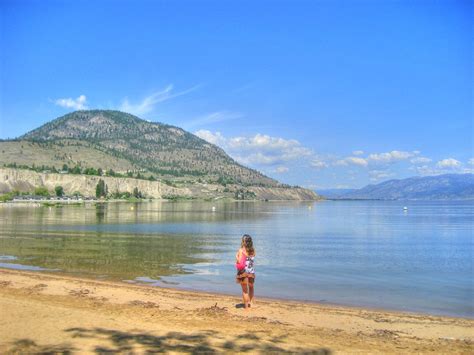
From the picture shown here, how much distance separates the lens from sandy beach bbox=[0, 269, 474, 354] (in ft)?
41.1

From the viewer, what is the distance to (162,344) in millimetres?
12477

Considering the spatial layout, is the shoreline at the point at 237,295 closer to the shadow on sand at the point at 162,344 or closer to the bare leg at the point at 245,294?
the bare leg at the point at 245,294

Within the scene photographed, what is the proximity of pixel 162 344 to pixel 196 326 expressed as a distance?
2.66 m

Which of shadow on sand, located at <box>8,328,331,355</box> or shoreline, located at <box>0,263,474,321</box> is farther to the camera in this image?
shoreline, located at <box>0,263,474,321</box>

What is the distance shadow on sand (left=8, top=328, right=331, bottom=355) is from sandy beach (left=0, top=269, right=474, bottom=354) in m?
0.02

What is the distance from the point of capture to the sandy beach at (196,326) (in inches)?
493

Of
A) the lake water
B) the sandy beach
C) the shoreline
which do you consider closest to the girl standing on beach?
the sandy beach

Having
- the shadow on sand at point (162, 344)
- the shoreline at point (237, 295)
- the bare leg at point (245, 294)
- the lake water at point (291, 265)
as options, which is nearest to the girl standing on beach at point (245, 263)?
the bare leg at point (245, 294)

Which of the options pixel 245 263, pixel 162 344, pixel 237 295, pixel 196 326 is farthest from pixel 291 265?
pixel 162 344

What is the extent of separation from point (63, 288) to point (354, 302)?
1316cm

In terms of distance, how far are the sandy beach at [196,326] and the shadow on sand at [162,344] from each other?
0.02 meters

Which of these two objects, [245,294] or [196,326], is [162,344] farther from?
[245,294]

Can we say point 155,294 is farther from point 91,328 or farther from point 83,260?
point 83,260

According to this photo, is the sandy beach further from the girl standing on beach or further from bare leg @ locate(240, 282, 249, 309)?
the girl standing on beach
